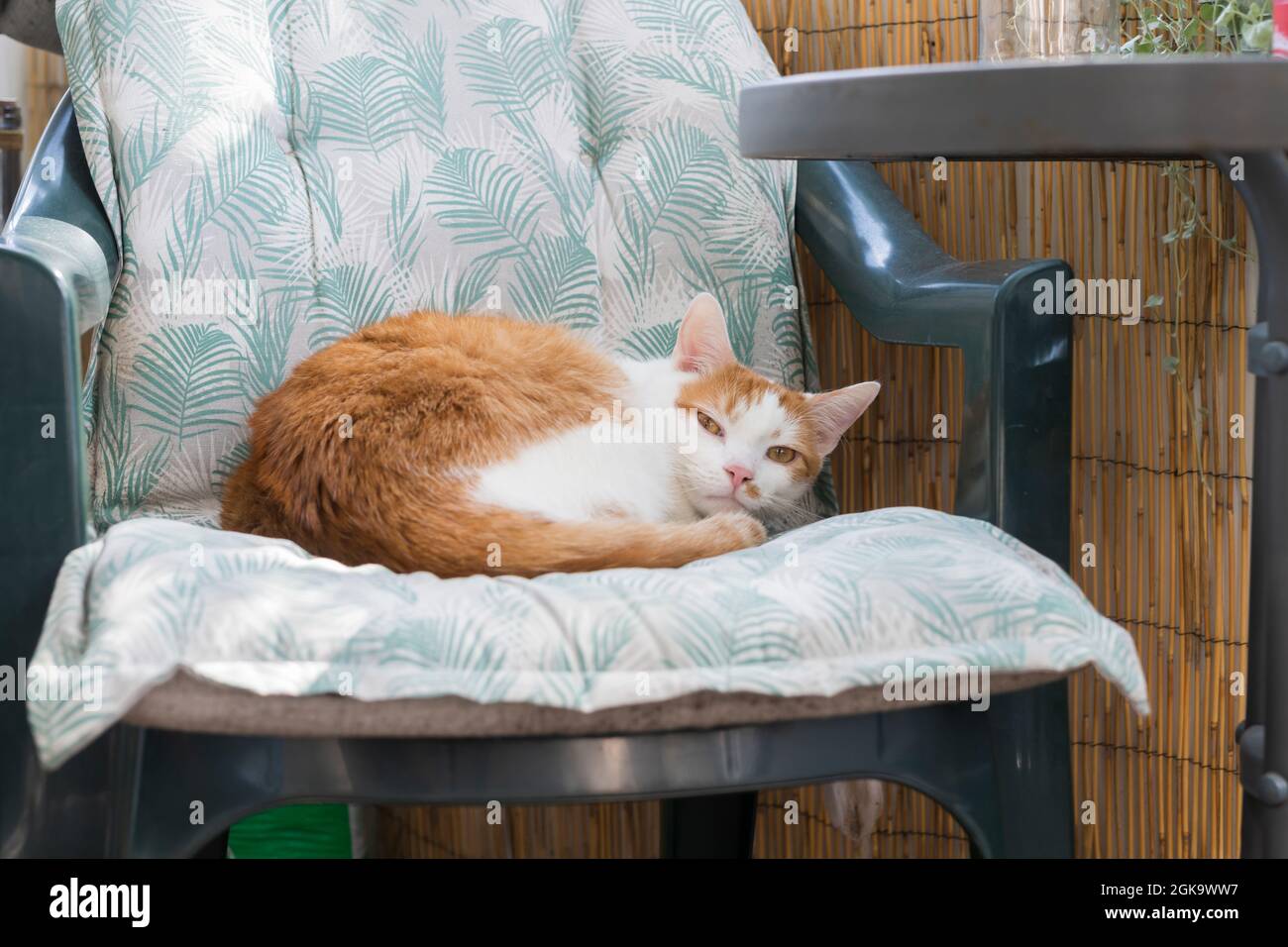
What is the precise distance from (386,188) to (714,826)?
742 mm

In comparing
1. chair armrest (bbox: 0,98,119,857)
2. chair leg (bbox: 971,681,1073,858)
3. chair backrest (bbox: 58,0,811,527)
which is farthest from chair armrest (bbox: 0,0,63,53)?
chair leg (bbox: 971,681,1073,858)

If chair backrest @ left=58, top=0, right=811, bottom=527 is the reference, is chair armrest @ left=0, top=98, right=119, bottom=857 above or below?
below

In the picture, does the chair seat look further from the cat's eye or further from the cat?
the cat's eye

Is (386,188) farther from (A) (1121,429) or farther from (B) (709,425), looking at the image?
(A) (1121,429)

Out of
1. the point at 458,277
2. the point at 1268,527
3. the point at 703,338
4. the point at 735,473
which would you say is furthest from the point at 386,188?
the point at 1268,527

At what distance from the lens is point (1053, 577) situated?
2.85 ft

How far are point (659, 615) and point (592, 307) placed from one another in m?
0.60

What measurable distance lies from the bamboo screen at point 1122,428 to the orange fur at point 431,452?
495mm

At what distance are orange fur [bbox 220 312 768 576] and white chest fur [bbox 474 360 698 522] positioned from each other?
2cm

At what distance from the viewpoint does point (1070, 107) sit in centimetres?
71

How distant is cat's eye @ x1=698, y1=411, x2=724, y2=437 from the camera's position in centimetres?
107

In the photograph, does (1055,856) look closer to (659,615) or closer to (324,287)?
(659,615)

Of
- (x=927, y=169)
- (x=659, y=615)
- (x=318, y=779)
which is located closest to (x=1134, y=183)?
(x=927, y=169)

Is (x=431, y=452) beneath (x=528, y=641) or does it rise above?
above
